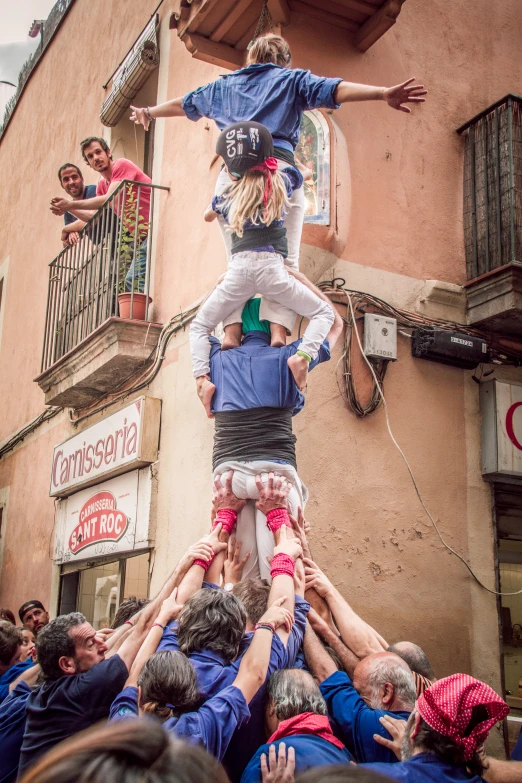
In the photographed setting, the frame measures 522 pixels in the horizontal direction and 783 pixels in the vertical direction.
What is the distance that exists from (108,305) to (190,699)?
558 centimetres

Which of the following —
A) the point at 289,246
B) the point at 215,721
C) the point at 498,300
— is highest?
the point at 498,300

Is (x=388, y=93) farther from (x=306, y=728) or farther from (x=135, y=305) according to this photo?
(x=135, y=305)

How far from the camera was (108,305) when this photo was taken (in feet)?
26.2

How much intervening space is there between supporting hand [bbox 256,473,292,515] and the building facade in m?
1.29

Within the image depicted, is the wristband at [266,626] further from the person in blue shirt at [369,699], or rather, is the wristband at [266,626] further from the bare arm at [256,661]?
the person in blue shirt at [369,699]

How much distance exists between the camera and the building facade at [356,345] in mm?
6031

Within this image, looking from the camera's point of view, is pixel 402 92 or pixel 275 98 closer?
pixel 402 92

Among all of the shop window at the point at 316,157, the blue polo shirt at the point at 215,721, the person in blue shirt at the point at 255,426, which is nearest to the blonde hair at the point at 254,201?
the person in blue shirt at the point at 255,426

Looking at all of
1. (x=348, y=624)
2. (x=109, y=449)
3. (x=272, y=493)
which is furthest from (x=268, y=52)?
(x=109, y=449)

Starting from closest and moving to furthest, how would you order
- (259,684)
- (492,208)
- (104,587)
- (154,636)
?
(259,684) → (154,636) → (492,208) → (104,587)

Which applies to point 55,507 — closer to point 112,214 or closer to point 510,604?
point 112,214

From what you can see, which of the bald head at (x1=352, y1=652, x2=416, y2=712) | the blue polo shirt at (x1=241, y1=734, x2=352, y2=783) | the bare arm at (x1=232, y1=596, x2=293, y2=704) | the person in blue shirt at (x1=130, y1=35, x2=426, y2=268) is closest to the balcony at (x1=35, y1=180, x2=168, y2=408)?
the person in blue shirt at (x1=130, y1=35, x2=426, y2=268)

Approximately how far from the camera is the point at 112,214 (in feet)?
26.3

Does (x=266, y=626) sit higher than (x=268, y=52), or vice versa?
(x=268, y=52)
